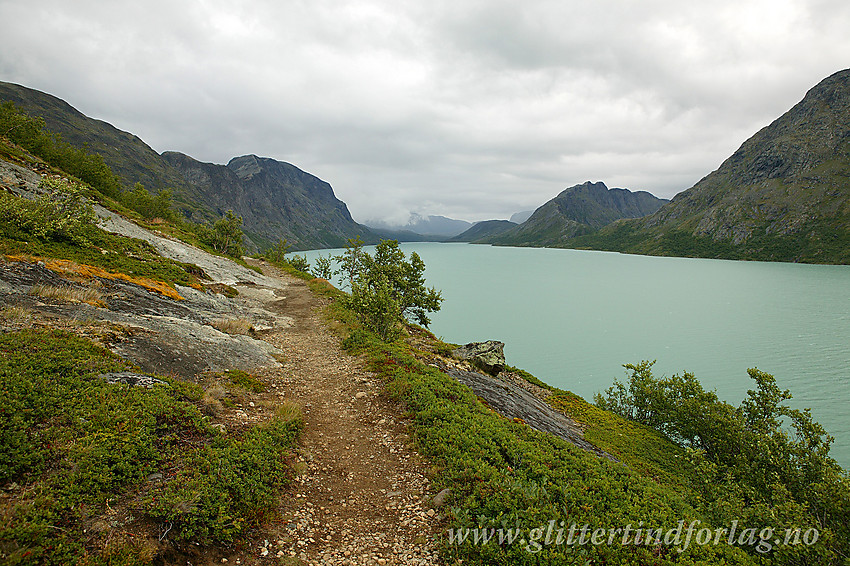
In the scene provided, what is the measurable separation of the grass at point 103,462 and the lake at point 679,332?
147 ft

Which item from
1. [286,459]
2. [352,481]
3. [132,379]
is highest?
[132,379]

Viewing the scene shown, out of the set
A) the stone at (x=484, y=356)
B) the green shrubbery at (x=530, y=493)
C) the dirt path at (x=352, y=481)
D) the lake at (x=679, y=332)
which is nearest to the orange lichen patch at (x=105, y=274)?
the dirt path at (x=352, y=481)

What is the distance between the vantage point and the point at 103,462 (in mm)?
7062

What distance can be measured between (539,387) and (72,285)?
36.4 metres

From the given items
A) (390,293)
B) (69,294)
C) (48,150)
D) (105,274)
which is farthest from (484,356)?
(48,150)

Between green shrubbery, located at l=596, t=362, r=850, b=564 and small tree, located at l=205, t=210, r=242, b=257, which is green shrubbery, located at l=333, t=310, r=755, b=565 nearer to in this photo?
green shrubbery, located at l=596, t=362, r=850, b=564

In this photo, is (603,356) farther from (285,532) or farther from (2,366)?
(2,366)

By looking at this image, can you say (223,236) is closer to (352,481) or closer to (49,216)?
(49,216)

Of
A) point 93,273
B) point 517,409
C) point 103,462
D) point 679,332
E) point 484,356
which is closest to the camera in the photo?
point 103,462

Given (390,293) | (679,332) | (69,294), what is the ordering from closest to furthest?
1. (69,294)
2. (390,293)
3. (679,332)

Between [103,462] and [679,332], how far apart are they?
3439 inches

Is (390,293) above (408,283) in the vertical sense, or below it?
below

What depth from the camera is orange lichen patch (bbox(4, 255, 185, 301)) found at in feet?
55.9

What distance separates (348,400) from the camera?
1520 centimetres
